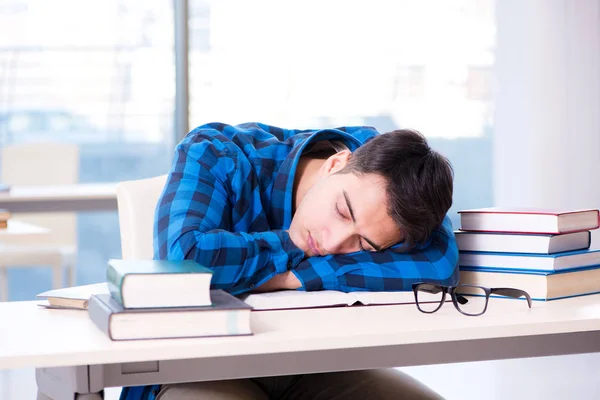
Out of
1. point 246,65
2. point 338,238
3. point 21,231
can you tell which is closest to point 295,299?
point 338,238

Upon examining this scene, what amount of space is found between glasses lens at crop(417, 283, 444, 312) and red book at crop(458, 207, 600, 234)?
0.49 feet

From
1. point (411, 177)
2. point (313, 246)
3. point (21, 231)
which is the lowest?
point (21, 231)

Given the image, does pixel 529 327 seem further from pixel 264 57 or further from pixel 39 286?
pixel 39 286

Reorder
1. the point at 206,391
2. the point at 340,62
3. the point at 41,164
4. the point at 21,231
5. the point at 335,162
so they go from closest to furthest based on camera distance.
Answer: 1. the point at 206,391
2. the point at 335,162
3. the point at 21,231
4. the point at 41,164
5. the point at 340,62

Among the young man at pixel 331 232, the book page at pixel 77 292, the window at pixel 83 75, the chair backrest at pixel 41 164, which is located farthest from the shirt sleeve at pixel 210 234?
the window at pixel 83 75

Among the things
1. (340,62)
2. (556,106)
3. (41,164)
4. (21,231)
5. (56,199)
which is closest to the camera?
(21,231)

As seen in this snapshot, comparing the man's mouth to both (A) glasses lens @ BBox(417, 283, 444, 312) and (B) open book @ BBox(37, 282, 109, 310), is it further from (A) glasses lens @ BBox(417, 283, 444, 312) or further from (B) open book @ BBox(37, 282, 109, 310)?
(B) open book @ BBox(37, 282, 109, 310)

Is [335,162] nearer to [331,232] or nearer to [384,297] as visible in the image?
[331,232]

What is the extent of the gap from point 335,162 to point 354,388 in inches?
15.2

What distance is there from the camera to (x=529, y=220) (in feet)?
4.50

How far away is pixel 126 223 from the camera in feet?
5.29

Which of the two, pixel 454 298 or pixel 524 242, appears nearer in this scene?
pixel 454 298

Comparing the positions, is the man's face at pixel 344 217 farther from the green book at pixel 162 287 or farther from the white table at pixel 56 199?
the white table at pixel 56 199

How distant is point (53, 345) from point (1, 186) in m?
2.51
